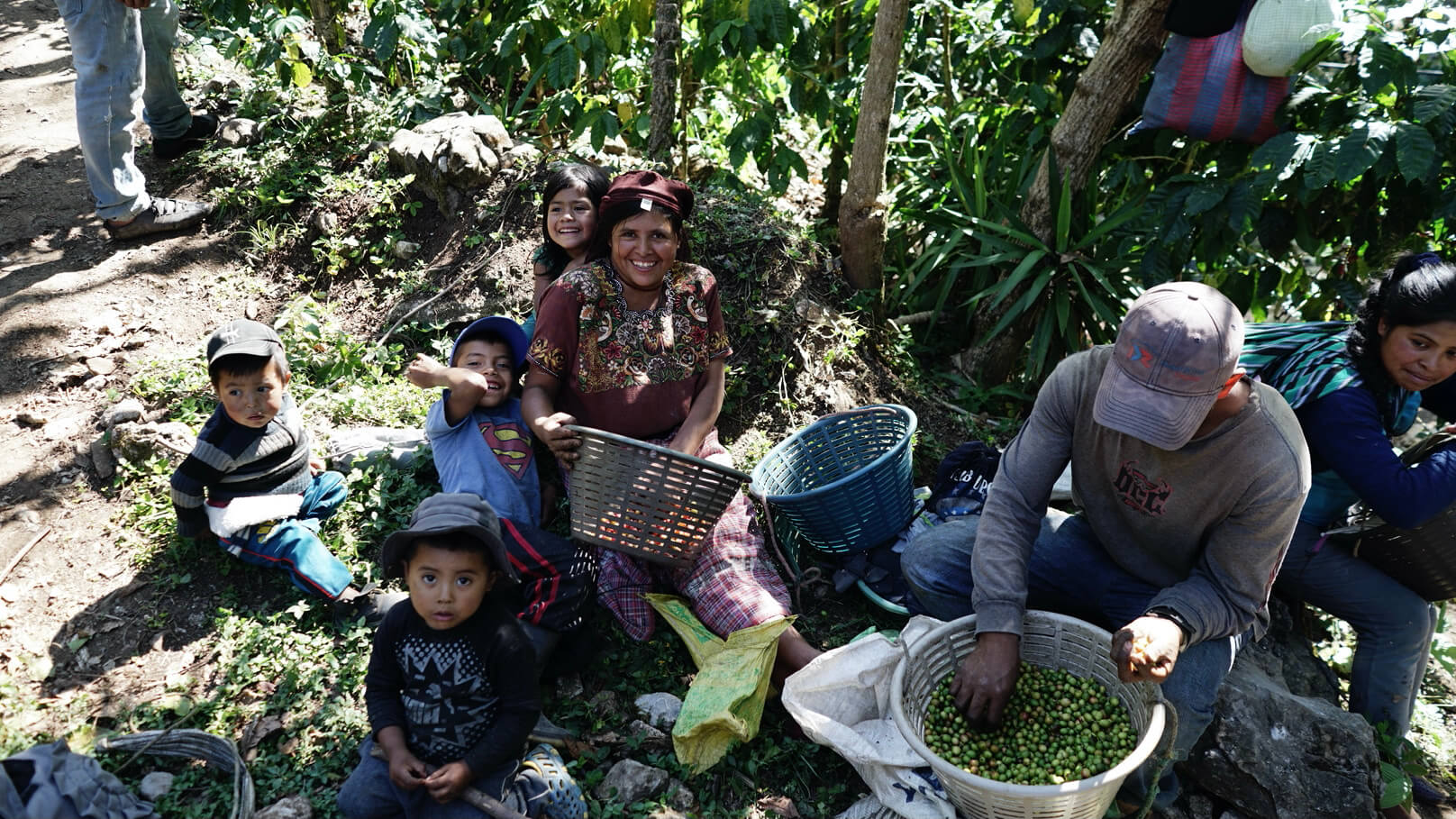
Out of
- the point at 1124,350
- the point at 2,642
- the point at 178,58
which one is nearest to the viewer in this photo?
the point at 1124,350

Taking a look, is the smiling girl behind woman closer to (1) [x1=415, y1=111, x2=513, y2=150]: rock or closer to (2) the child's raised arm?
(2) the child's raised arm

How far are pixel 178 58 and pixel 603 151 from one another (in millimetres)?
2898

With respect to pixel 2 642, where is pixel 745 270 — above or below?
above

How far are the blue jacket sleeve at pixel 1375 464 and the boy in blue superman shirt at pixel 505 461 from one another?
211 cm

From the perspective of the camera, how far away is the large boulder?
4.47 meters

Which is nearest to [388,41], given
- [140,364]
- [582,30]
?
[582,30]

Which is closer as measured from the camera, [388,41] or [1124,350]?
[1124,350]

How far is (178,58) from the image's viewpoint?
5777 millimetres

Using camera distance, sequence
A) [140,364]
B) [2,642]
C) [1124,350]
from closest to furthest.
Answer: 1. [1124,350]
2. [2,642]
3. [140,364]

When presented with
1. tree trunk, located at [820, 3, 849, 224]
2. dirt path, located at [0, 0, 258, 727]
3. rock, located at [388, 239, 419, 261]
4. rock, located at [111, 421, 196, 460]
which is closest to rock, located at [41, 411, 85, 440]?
dirt path, located at [0, 0, 258, 727]

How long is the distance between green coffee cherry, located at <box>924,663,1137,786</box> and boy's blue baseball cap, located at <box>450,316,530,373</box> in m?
1.74

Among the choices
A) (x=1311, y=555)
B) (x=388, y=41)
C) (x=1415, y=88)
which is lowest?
(x=1311, y=555)

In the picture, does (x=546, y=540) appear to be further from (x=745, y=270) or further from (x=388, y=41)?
(x=388, y=41)

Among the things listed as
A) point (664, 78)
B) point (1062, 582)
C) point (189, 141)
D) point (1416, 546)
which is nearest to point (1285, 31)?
point (1416, 546)
